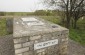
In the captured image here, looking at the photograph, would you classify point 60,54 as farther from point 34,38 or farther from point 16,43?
point 16,43

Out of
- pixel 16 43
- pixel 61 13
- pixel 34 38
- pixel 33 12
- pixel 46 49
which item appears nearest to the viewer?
pixel 16 43

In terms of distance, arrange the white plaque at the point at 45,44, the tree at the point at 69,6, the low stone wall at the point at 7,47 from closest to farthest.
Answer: the white plaque at the point at 45,44
the low stone wall at the point at 7,47
the tree at the point at 69,6

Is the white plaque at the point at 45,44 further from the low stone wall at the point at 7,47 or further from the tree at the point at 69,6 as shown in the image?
the tree at the point at 69,6

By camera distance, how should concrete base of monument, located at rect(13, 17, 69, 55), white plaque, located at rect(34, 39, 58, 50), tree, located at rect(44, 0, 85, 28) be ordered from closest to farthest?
1. concrete base of monument, located at rect(13, 17, 69, 55)
2. white plaque, located at rect(34, 39, 58, 50)
3. tree, located at rect(44, 0, 85, 28)

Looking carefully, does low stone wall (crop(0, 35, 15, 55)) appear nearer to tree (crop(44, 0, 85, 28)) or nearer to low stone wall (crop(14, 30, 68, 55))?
low stone wall (crop(14, 30, 68, 55))

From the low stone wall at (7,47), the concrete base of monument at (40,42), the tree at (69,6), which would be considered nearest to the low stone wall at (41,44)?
the concrete base of monument at (40,42)

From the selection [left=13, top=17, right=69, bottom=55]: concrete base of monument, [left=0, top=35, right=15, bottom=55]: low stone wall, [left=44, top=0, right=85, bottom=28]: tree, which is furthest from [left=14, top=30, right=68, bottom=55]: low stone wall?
[left=44, top=0, right=85, bottom=28]: tree

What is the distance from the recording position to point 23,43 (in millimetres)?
3707

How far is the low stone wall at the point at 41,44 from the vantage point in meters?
3.69

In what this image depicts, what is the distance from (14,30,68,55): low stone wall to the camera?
12.1 ft

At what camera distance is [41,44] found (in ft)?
13.1

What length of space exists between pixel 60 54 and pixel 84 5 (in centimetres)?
666

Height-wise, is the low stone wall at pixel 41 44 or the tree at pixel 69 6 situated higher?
the tree at pixel 69 6

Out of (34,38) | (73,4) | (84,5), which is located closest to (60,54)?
(34,38)
